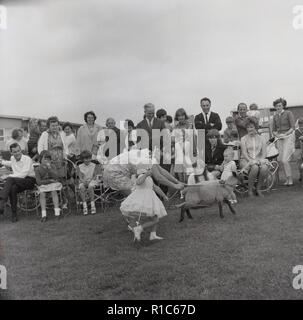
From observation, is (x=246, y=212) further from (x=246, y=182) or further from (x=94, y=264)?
(x=94, y=264)

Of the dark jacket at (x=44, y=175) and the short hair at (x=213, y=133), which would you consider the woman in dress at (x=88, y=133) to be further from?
the short hair at (x=213, y=133)

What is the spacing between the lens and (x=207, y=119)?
905 cm

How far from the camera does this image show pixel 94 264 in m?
4.97

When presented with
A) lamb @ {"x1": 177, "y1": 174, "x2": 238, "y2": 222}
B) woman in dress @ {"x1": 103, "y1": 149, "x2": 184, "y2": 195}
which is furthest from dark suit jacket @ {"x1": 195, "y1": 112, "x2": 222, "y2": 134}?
woman in dress @ {"x1": 103, "y1": 149, "x2": 184, "y2": 195}

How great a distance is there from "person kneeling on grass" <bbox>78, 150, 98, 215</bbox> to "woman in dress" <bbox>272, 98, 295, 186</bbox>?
3.85 m

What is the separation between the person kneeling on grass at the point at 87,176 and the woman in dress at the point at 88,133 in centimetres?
59

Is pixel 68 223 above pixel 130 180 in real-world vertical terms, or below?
below

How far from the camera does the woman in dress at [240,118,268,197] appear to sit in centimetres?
852

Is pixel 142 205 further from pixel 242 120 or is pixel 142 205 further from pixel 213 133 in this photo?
pixel 242 120

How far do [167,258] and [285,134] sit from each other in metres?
5.43

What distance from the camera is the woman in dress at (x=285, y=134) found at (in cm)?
930
